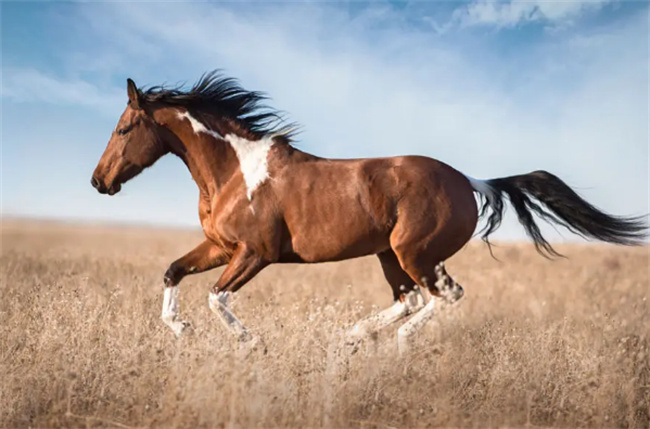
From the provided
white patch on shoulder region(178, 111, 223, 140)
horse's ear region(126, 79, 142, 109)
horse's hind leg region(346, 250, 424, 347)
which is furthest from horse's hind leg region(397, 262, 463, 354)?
horse's ear region(126, 79, 142, 109)

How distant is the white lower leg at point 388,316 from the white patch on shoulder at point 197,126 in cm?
227

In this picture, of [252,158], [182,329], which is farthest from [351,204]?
[182,329]

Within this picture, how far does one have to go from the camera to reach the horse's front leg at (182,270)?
5.43 metres

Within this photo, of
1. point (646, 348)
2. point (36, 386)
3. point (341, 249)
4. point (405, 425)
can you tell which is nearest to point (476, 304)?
point (646, 348)

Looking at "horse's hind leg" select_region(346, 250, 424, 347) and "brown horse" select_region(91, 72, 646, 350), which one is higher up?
"brown horse" select_region(91, 72, 646, 350)

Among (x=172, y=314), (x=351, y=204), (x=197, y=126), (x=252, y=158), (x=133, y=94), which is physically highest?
(x=133, y=94)

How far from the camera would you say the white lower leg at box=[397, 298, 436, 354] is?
208 inches

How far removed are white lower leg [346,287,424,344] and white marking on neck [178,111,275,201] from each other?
60.7 inches

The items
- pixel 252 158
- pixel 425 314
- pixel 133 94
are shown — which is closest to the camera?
pixel 425 314

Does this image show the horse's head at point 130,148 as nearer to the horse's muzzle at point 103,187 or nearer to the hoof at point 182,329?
the horse's muzzle at point 103,187

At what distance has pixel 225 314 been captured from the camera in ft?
17.2

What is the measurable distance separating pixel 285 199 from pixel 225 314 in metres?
1.16

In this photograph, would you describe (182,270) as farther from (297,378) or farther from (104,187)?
(297,378)

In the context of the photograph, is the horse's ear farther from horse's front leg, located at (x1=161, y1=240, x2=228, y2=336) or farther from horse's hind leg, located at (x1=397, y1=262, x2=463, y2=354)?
horse's hind leg, located at (x1=397, y1=262, x2=463, y2=354)
